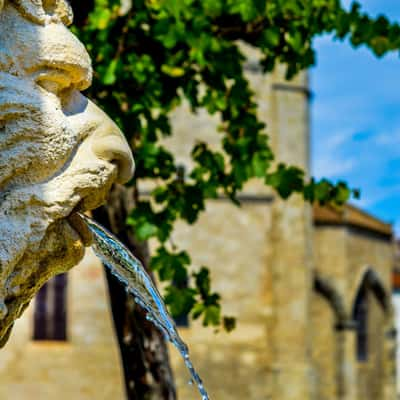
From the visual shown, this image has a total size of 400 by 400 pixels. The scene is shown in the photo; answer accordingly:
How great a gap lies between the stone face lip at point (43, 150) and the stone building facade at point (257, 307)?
15.0 metres

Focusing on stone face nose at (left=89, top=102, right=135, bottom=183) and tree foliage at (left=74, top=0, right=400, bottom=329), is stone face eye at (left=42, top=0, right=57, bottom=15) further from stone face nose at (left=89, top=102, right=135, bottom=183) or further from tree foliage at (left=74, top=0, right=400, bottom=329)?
tree foliage at (left=74, top=0, right=400, bottom=329)

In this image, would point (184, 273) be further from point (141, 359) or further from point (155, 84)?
point (155, 84)

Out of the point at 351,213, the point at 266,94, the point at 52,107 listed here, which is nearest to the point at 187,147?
the point at 266,94

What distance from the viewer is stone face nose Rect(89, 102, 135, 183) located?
214cm

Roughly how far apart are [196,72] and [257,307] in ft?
42.8

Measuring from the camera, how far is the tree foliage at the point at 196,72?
5.62 m

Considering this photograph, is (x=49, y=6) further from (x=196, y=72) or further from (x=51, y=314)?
(x=51, y=314)

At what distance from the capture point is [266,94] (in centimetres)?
1980

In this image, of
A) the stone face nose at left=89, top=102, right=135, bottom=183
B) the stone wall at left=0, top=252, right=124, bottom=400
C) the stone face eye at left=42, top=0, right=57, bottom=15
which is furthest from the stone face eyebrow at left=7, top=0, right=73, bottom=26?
the stone wall at left=0, top=252, right=124, bottom=400

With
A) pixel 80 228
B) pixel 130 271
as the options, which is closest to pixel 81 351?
pixel 130 271

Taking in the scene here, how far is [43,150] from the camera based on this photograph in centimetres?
205

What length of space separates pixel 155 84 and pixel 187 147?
12.8m

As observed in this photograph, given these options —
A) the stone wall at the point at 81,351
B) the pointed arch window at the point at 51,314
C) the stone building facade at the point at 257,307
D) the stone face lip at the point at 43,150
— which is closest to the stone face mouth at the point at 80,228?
the stone face lip at the point at 43,150

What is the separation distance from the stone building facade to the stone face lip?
49.3ft
